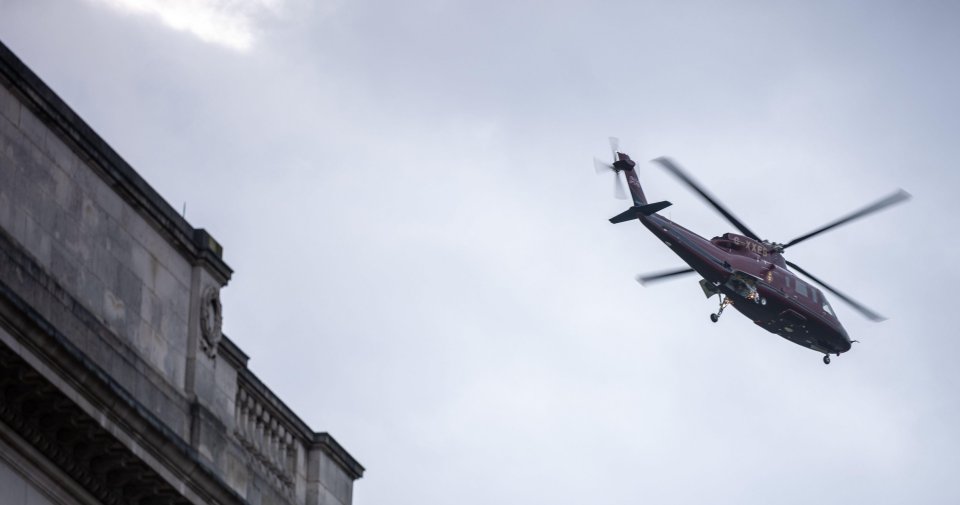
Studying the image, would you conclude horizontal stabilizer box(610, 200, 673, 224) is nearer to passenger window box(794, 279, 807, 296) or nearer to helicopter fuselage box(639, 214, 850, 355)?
helicopter fuselage box(639, 214, 850, 355)

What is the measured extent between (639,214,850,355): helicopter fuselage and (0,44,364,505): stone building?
40.8 meters

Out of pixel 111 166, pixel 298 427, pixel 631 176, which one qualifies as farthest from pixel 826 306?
pixel 111 166

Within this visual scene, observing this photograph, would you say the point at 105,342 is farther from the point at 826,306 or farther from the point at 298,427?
the point at 826,306

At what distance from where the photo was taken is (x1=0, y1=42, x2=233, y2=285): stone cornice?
19.5 meters

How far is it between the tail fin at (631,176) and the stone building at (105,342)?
42.8 meters

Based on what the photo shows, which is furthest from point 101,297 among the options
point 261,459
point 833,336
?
point 833,336

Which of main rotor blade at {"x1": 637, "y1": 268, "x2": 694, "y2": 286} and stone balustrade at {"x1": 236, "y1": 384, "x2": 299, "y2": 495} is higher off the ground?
main rotor blade at {"x1": 637, "y1": 268, "x2": 694, "y2": 286}

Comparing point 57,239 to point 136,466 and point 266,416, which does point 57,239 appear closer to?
point 136,466

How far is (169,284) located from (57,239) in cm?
222

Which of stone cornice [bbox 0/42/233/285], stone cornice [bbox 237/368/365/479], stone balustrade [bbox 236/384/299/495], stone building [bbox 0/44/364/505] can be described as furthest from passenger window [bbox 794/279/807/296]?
stone cornice [bbox 0/42/233/285]

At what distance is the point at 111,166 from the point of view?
67.7 feet

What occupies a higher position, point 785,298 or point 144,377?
point 785,298

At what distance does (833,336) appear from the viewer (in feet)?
225

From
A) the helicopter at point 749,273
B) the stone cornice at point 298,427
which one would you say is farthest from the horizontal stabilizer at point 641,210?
the stone cornice at point 298,427
